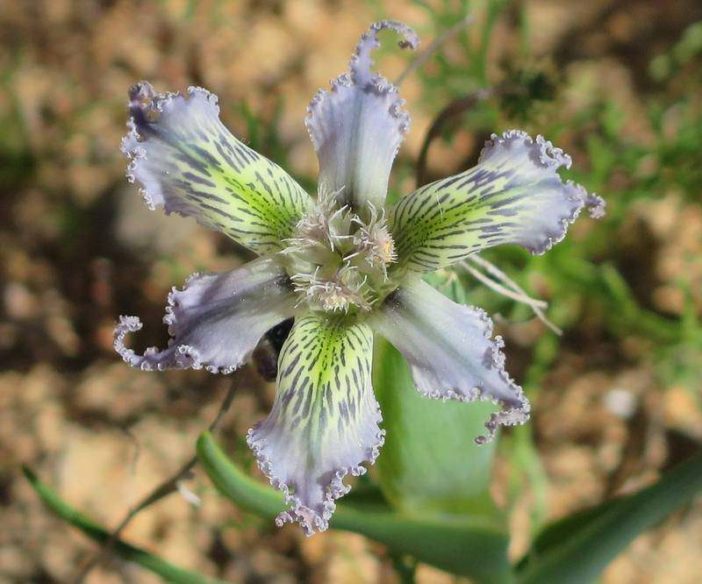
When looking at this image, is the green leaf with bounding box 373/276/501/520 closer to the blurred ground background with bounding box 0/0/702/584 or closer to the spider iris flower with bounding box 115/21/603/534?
the spider iris flower with bounding box 115/21/603/534

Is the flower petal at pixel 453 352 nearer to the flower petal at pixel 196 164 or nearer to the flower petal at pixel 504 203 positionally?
the flower petal at pixel 504 203

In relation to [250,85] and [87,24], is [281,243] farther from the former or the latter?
[87,24]

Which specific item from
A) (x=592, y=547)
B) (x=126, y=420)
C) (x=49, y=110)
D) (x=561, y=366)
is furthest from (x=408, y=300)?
(x=49, y=110)

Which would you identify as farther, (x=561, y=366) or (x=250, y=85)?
(x=250, y=85)

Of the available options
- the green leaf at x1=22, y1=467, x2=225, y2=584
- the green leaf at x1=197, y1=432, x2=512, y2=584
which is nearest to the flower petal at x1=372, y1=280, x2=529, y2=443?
the green leaf at x1=197, y1=432, x2=512, y2=584

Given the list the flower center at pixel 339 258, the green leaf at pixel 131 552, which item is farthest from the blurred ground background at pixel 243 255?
the flower center at pixel 339 258

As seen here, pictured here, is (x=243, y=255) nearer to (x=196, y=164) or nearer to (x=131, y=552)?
(x=131, y=552)
